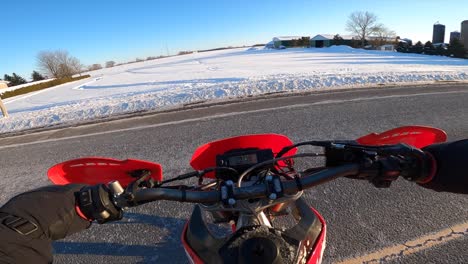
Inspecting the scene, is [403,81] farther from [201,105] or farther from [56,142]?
[56,142]

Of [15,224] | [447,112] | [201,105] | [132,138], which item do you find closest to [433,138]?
[15,224]

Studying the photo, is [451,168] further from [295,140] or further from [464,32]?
[464,32]

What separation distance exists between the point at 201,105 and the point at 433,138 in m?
6.94

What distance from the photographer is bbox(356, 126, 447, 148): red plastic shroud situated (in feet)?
5.13

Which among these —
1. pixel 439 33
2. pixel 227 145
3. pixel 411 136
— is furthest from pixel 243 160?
pixel 439 33

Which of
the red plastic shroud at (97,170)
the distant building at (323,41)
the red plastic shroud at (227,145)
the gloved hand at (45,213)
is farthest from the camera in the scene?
the distant building at (323,41)

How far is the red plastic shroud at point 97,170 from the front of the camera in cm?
152

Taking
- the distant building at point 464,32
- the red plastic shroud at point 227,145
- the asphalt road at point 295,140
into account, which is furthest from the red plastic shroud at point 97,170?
the distant building at point 464,32

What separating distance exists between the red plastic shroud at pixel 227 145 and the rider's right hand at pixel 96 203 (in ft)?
2.15

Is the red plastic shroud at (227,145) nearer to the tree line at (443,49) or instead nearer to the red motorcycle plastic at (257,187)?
the red motorcycle plastic at (257,187)

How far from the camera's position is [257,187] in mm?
1077

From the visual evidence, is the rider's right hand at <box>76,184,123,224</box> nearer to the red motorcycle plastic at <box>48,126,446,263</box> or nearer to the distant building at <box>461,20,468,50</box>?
the red motorcycle plastic at <box>48,126,446,263</box>

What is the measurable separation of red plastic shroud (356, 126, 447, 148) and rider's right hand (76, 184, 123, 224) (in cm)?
140

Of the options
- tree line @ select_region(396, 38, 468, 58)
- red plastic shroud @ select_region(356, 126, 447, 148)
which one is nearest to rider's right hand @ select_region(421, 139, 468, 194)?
red plastic shroud @ select_region(356, 126, 447, 148)
